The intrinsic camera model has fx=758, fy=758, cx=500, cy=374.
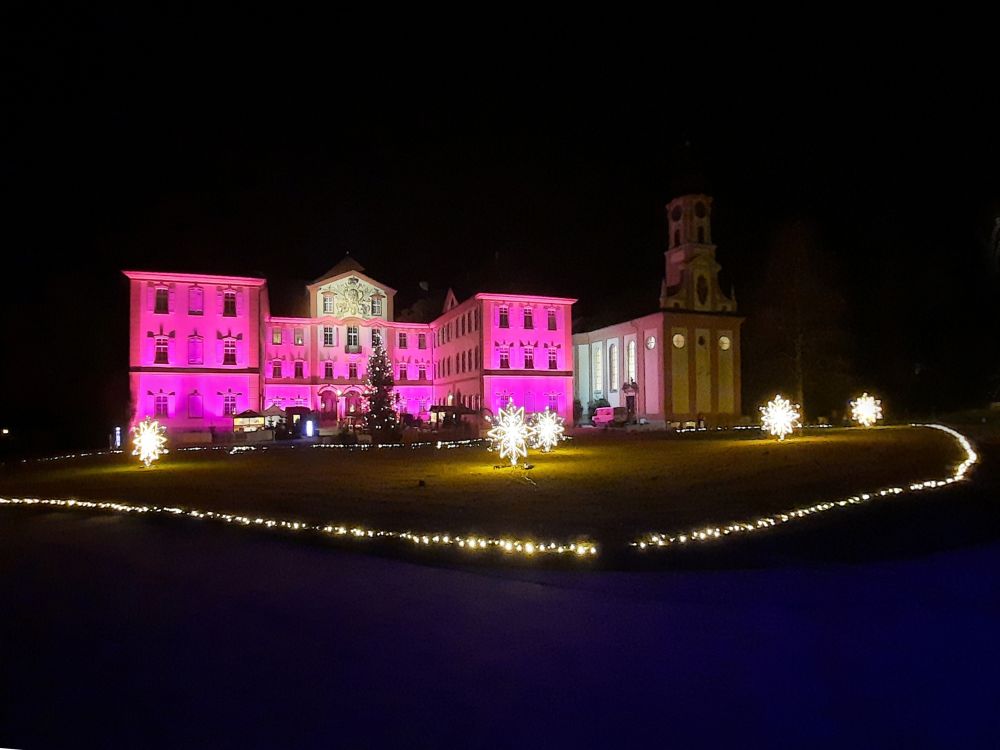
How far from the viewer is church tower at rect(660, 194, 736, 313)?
56.2 meters

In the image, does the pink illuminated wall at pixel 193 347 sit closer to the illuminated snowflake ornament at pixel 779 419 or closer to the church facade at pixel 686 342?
the church facade at pixel 686 342

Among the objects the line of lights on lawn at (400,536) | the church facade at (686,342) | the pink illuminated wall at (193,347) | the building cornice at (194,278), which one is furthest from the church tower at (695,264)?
the line of lights on lawn at (400,536)

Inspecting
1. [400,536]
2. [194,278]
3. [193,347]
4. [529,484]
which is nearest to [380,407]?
[193,347]

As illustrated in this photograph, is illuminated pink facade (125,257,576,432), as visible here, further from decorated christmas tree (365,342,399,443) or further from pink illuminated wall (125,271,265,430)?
decorated christmas tree (365,342,399,443)

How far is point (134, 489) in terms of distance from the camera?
17.4m

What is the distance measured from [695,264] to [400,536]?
163ft

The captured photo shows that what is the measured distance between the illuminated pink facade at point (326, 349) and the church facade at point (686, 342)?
5.40 m

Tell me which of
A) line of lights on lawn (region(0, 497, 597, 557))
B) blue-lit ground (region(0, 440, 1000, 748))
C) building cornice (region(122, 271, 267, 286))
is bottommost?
blue-lit ground (region(0, 440, 1000, 748))

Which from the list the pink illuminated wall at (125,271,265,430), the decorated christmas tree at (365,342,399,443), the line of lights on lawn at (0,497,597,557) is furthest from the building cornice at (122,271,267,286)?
the line of lights on lawn at (0,497,597,557)

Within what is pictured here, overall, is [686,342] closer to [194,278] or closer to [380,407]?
[380,407]

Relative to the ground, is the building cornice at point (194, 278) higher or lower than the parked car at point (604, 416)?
higher

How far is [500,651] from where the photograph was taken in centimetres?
591

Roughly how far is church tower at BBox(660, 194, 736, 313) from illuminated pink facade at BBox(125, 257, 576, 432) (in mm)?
8474

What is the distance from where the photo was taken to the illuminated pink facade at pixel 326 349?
48812 mm
